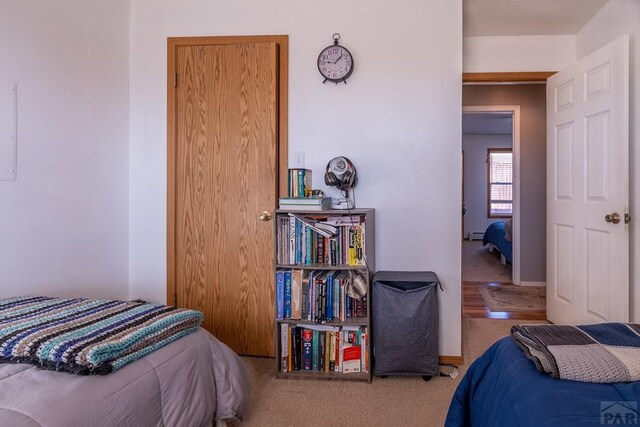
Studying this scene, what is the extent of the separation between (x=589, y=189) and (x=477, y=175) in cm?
604

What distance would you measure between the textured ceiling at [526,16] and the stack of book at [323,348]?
7.60ft

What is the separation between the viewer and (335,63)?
8.44 ft

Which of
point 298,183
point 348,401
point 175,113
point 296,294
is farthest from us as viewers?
point 175,113

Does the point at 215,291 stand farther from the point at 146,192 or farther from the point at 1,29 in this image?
the point at 1,29

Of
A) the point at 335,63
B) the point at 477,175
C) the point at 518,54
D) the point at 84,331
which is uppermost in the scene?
the point at 518,54

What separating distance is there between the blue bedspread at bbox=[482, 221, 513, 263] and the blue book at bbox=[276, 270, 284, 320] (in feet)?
14.5

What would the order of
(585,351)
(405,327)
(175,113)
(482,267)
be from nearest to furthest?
(585,351) < (405,327) < (175,113) < (482,267)

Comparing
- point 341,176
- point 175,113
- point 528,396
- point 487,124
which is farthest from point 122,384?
point 487,124

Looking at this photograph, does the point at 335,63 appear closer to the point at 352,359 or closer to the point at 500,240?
the point at 352,359

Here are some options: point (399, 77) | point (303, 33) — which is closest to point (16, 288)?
point (303, 33)

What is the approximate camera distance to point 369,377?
2279 mm

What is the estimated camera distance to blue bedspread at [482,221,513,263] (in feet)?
19.4

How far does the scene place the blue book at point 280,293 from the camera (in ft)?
7.78

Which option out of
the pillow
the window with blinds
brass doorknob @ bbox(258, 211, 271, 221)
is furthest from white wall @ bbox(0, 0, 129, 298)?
the window with blinds
